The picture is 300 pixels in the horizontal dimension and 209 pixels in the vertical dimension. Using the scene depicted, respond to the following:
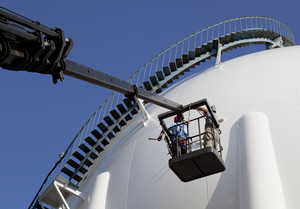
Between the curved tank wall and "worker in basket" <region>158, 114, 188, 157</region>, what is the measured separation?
780 mm

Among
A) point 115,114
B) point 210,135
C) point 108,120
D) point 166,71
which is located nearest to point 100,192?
point 210,135

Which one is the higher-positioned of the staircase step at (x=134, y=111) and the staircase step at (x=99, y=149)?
the staircase step at (x=134, y=111)

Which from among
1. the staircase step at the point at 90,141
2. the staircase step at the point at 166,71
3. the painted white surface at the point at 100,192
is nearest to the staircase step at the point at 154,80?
the staircase step at the point at 166,71

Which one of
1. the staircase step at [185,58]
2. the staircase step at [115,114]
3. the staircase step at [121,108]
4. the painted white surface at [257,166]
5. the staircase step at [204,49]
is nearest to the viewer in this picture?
the painted white surface at [257,166]

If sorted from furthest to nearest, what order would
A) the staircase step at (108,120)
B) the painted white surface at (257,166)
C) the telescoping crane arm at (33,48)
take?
the staircase step at (108,120), the painted white surface at (257,166), the telescoping crane arm at (33,48)

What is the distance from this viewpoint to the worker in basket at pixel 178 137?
380 inches

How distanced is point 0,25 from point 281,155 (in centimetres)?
558

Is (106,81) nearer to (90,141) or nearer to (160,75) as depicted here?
(90,141)

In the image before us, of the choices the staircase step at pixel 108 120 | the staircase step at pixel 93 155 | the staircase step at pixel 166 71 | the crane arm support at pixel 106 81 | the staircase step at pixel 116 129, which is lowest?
the crane arm support at pixel 106 81

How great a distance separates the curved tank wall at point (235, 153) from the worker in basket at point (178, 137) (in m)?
0.78

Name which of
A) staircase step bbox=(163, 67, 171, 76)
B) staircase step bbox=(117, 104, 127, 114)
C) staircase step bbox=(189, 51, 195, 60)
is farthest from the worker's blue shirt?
staircase step bbox=(189, 51, 195, 60)

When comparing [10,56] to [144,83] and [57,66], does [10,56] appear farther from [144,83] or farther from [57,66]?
[144,83]

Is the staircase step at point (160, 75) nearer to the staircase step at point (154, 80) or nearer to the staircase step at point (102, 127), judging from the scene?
the staircase step at point (154, 80)

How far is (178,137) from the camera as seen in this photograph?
994 cm
